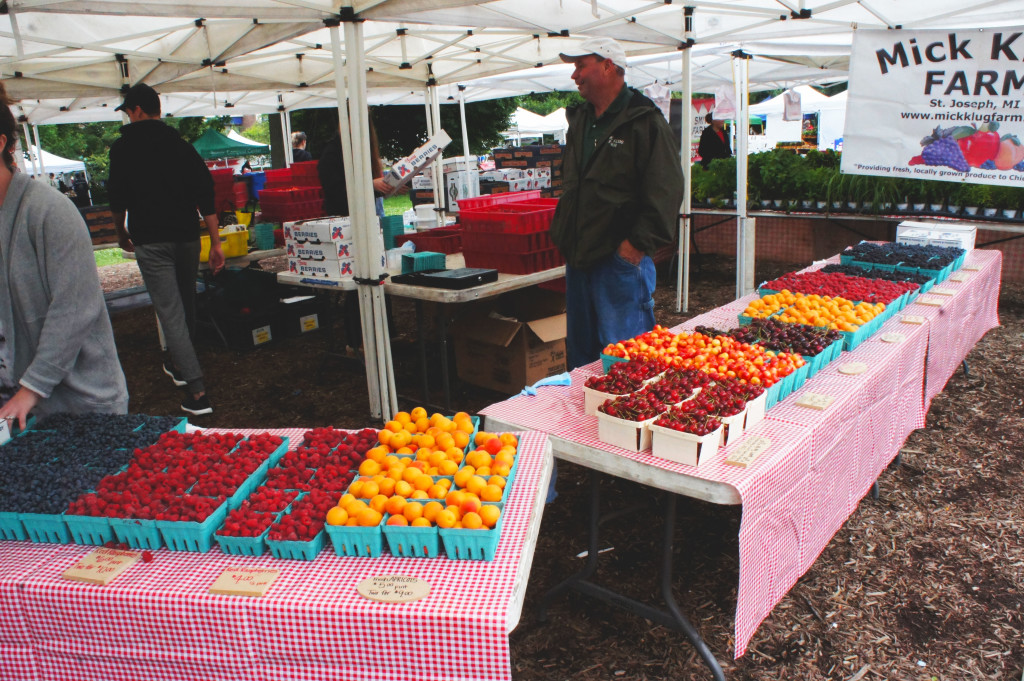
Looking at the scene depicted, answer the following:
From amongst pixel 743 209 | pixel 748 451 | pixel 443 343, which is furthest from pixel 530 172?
pixel 748 451

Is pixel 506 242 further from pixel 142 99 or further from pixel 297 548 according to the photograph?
pixel 297 548

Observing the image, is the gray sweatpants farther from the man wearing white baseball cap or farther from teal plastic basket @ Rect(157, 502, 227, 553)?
teal plastic basket @ Rect(157, 502, 227, 553)

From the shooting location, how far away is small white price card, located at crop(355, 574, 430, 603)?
168 centimetres

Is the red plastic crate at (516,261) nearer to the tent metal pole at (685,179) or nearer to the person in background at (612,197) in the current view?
the person in background at (612,197)

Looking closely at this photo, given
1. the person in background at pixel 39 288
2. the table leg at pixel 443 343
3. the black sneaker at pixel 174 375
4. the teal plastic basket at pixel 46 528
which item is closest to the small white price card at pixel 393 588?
the teal plastic basket at pixel 46 528

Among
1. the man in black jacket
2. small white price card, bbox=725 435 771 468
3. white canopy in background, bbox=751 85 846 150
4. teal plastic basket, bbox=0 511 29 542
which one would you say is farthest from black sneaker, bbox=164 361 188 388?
white canopy in background, bbox=751 85 846 150

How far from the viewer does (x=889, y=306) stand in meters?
3.95

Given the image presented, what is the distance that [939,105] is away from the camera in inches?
238

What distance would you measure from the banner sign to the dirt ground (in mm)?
2003

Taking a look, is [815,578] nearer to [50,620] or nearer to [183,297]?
[50,620]

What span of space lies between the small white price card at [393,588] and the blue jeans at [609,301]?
2293 mm

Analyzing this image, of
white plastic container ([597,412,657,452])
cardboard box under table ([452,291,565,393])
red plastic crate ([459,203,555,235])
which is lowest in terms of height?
cardboard box under table ([452,291,565,393])

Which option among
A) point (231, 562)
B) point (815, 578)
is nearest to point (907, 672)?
point (815, 578)

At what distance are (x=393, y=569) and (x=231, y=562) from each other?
434mm
